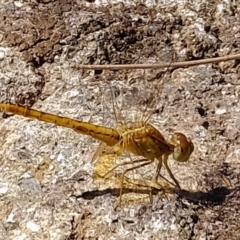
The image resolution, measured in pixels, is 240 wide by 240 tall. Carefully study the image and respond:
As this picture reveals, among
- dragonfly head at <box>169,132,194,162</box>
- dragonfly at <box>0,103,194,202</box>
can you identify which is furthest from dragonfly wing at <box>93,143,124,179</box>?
dragonfly head at <box>169,132,194,162</box>

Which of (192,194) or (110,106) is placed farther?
(110,106)

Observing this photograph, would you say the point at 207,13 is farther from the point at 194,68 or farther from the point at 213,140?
the point at 213,140

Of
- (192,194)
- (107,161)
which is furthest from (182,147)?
(107,161)

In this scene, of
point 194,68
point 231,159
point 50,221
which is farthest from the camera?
point 194,68

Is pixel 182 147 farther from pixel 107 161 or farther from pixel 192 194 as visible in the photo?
pixel 107 161

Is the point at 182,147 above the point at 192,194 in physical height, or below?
above

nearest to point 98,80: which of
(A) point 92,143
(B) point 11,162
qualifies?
(A) point 92,143

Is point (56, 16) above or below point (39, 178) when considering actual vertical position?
above
